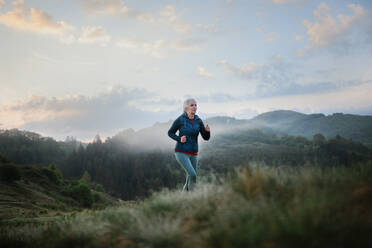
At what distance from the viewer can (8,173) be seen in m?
40.4

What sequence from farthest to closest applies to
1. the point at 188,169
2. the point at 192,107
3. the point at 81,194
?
the point at 81,194 < the point at 192,107 < the point at 188,169

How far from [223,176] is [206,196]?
692 millimetres

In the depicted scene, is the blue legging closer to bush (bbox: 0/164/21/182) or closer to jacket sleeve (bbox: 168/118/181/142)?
jacket sleeve (bbox: 168/118/181/142)

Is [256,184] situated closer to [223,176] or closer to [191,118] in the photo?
[223,176]

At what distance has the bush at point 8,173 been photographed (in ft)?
130

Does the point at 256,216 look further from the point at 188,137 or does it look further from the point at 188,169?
the point at 188,137

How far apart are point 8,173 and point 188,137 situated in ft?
148

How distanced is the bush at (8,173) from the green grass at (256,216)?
4293cm

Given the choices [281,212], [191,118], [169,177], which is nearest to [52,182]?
[191,118]

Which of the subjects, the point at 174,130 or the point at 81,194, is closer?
the point at 174,130

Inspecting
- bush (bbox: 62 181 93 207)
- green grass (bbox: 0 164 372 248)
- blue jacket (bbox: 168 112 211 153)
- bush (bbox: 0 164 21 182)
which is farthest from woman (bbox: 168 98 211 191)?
bush (bbox: 62 181 93 207)

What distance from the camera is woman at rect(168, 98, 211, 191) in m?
6.58

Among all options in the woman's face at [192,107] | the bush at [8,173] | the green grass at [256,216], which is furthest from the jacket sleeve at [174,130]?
the bush at [8,173]

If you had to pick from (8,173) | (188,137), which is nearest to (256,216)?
(188,137)
